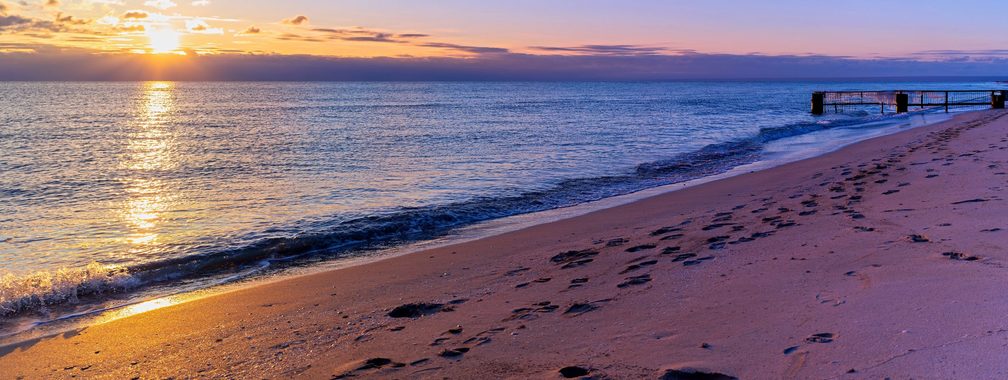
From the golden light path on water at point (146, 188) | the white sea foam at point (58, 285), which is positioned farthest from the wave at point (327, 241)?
the golden light path on water at point (146, 188)

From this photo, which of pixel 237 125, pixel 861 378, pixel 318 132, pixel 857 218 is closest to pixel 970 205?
pixel 857 218

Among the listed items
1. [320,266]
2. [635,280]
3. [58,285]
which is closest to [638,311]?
[635,280]

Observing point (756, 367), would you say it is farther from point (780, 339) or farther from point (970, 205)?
point (970, 205)

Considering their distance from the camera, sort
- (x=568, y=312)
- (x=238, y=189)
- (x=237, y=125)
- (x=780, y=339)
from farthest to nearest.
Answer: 1. (x=237, y=125)
2. (x=238, y=189)
3. (x=568, y=312)
4. (x=780, y=339)

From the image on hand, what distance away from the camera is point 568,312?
17.0ft

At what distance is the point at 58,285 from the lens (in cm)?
735

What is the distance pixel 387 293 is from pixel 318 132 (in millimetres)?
31385

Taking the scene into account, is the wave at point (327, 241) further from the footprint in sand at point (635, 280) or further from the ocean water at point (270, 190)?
the footprint in sand at point (635, 280)

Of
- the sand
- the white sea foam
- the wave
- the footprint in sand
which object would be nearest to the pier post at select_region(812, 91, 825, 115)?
the wave

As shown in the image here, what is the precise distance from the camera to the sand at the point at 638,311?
389 centimetres

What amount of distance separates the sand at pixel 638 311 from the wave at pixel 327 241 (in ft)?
4.97

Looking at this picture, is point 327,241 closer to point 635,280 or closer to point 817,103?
point 635,280

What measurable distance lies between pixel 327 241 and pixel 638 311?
242 inches

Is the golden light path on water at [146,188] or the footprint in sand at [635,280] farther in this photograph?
the golden light path on water at [146,188]
